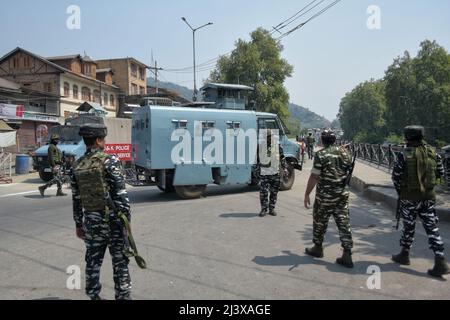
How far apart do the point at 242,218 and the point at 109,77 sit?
48.2 metres

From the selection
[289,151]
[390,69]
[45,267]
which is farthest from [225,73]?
[45,267]

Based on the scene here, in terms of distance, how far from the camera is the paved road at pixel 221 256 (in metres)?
4.45

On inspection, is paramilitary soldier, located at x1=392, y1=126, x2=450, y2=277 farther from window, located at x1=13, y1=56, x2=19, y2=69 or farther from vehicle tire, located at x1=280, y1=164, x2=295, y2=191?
window, located at x1=13, y1=56, x2=19, y2=69

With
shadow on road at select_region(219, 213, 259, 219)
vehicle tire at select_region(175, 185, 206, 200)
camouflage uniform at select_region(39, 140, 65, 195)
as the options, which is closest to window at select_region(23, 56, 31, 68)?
camouflage uniform at select_region(39, 140, 65, 195)

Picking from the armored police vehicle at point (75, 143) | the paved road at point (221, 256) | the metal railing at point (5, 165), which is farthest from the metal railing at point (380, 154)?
the metal railing at point (5, 165)

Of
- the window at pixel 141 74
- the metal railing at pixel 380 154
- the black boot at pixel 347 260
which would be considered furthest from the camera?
the window at pixel 141 74

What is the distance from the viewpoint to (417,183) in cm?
509

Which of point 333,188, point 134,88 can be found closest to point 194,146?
point 333,188

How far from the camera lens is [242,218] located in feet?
27.8

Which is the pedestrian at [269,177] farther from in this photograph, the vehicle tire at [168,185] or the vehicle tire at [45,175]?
the vehicle tire at [45,175]

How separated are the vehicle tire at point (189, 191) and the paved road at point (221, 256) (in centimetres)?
120

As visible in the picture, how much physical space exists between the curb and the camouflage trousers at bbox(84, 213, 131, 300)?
6.90 meters

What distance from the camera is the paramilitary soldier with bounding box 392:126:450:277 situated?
5094 mm
